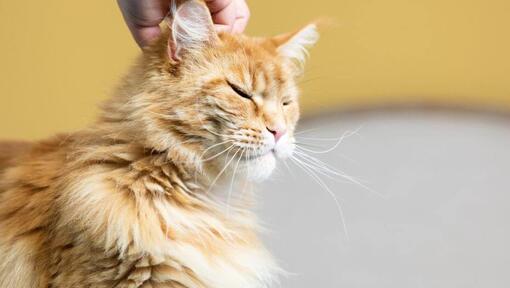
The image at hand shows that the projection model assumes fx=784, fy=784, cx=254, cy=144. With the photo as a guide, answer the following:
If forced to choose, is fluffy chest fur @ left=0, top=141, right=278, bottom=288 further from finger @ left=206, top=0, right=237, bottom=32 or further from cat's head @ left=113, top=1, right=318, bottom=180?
finger @ left=206, top=0, right=237, bottom=32

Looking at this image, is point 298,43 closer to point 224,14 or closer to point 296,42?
point 296,42

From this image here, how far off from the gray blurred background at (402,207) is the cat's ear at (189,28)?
918 mm

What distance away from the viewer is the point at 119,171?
132 centimetres

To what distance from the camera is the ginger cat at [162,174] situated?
1271mm

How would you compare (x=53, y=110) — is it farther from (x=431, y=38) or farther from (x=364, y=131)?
(x=431, y=38)

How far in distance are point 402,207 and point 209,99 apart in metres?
1.55

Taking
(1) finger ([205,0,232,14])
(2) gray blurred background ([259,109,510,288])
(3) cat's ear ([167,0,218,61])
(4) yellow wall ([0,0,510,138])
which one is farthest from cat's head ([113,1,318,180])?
(4) yellow wall ([0,0,510,138])

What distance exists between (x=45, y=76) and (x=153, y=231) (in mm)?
1441

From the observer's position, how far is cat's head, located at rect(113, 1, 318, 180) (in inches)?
50.3

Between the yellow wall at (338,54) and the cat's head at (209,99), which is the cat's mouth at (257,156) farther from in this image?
the yellow wall at (338,54)

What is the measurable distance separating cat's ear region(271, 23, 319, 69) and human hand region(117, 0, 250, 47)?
0.10 metres

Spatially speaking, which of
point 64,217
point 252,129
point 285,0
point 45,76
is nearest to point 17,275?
point 64,217

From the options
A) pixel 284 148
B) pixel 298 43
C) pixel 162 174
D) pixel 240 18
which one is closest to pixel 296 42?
pixel 298 43

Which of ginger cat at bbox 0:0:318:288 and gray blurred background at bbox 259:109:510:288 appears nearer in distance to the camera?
ginger cat at bbox 0:0:318:288
